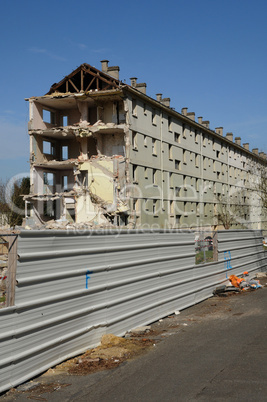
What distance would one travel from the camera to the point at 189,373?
257 inches

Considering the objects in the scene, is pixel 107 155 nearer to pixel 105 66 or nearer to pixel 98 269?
pixel 105 66

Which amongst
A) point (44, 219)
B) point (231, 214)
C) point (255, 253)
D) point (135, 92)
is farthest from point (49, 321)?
point (231, 214)

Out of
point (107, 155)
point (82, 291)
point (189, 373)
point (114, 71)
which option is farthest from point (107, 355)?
point (114, 71)

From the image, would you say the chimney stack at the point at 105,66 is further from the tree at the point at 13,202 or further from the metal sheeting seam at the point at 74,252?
the metal sheeting seam at the point at 74,252

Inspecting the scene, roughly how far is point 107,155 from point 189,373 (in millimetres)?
34610

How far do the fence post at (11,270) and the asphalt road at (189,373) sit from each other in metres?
1.23

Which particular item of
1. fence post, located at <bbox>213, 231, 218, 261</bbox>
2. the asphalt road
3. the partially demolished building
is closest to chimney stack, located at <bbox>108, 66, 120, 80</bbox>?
the partially demolished building

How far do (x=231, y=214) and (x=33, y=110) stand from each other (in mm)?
30924

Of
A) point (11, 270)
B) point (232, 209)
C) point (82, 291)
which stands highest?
point (232, 209)

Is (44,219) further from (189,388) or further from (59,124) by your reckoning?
(189,388)

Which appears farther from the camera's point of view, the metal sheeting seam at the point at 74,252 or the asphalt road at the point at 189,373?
the metal sheeting seam at the point at 74,252

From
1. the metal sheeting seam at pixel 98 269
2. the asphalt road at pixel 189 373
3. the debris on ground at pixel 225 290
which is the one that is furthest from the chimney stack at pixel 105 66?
the asphalt road at pixel 189 373

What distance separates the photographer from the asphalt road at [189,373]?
5.68 metres

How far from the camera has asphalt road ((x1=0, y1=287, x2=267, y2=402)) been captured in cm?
568
